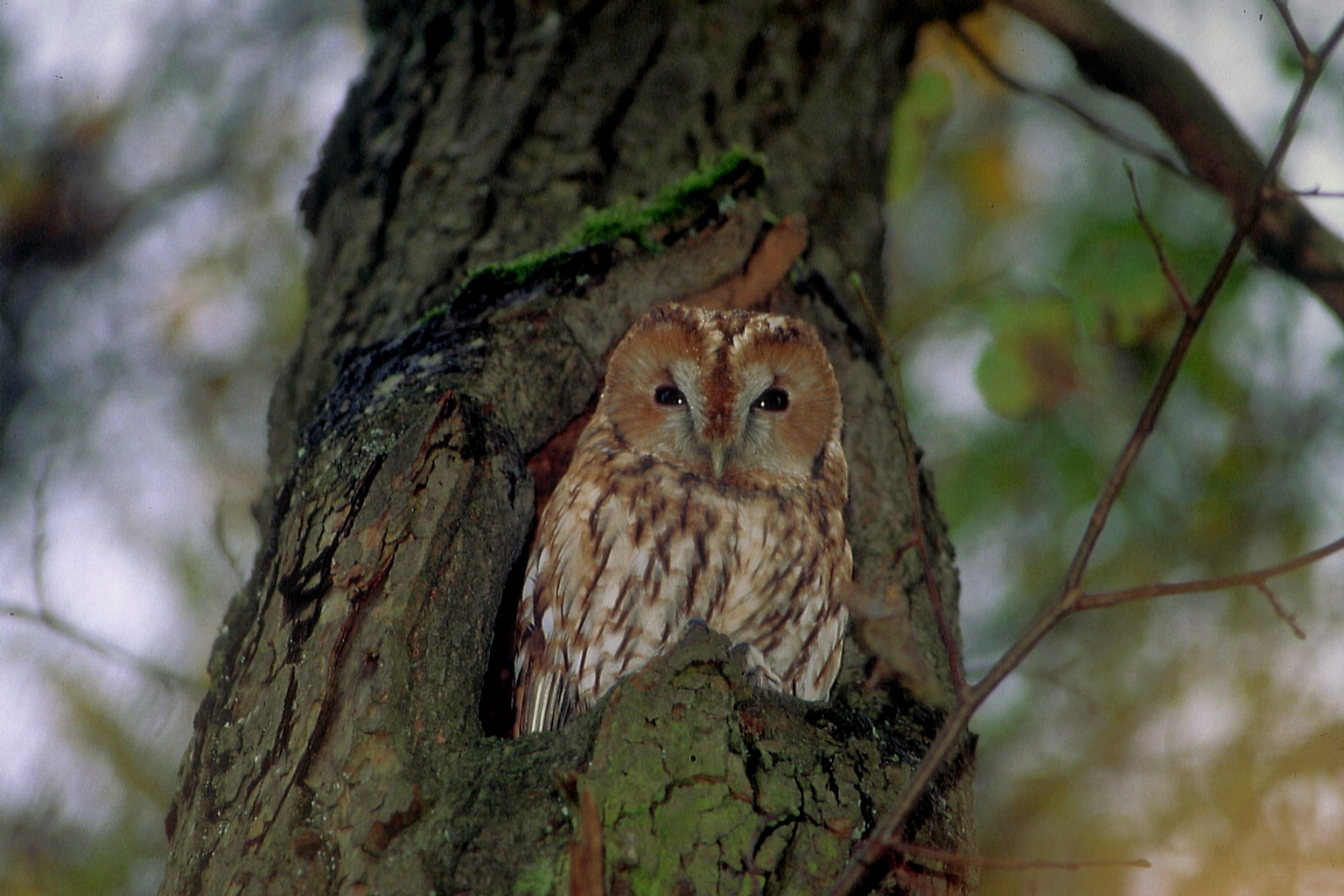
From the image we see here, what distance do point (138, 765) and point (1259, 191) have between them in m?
2.99

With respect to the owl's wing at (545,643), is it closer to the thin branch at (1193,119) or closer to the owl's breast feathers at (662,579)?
the owl's breast feathers at (662,579)

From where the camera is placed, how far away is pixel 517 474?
1.93 meters

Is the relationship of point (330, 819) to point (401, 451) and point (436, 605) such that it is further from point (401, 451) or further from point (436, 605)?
point (401, 451)

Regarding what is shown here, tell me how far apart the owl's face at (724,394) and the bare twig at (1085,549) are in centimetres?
126

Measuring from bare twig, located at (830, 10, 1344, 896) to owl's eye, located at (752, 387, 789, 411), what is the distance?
135cm

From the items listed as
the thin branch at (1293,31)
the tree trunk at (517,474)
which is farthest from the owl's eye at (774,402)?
the thin branch at (1293,31)

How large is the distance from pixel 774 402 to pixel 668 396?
27cm

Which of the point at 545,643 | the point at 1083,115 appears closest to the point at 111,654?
the point at 545,643

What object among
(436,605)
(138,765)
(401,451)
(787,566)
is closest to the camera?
(436,605)

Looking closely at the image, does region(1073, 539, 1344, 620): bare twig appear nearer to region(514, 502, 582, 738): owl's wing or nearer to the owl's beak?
the owl's beak

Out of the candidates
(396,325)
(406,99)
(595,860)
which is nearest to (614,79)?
(406,99)

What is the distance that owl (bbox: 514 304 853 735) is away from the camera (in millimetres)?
2250

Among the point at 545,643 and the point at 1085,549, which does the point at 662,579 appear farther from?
the point at 1085,549

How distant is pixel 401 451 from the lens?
1.77m
